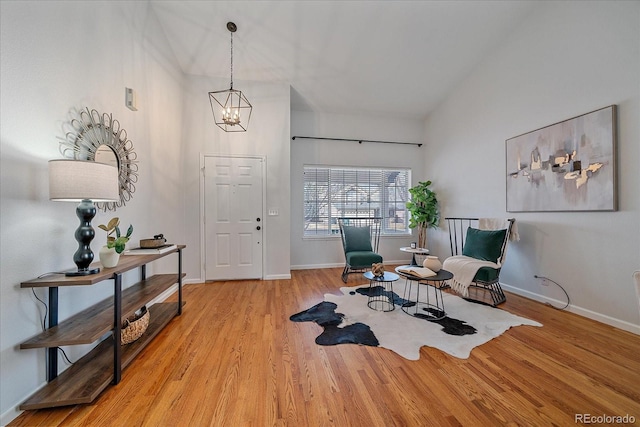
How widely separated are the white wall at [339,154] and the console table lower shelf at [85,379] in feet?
10.0

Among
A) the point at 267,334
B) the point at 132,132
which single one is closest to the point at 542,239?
the point at 267,334

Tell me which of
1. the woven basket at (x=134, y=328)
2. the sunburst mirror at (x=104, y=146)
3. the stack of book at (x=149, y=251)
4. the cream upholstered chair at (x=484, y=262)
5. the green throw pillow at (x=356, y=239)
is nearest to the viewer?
the sunburst mirror at (x=104, y=146)

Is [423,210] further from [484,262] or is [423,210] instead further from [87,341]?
[87,341]

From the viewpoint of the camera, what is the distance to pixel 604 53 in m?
2.48

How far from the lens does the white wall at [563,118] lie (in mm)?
A: 2336

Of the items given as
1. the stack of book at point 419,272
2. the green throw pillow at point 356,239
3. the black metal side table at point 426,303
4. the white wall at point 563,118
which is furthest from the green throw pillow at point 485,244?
the green throw pillow at point 356,239

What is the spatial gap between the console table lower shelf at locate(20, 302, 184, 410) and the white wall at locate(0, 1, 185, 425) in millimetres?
91

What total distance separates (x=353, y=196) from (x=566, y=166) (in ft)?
10.5

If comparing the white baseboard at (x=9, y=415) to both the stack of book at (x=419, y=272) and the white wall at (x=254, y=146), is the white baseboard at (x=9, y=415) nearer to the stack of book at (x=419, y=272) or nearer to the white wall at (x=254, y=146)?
the white wall at (x=254, y=146)

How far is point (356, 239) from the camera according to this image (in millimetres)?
4297

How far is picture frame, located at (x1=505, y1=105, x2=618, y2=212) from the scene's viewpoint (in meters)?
2.46

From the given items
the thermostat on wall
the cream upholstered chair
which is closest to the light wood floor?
the cream upholstered chair

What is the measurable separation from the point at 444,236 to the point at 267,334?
3.95 m

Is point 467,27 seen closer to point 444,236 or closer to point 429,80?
point 429,80
